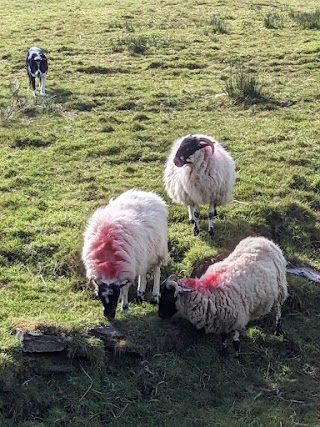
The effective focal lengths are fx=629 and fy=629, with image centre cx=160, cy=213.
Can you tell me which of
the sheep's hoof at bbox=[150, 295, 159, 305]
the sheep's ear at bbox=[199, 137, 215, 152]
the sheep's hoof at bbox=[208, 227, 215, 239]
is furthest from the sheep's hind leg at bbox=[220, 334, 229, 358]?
the sheep's ear at bbox=[199, 137, 215, 152]

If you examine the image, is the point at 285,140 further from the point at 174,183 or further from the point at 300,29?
the point at 300,29

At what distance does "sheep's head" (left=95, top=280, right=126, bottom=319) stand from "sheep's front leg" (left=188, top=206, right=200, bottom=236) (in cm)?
214

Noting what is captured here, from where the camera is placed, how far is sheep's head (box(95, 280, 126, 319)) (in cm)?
563

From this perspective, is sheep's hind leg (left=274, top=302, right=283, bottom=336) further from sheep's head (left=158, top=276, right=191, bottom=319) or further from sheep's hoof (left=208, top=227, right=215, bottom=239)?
sheep's hoof (left=208, top=227, right=215, bottom=239)

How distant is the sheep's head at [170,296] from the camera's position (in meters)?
5.82

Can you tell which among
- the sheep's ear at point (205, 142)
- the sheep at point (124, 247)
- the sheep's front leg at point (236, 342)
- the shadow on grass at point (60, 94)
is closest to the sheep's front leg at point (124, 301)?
the sheep at point (124, 247)

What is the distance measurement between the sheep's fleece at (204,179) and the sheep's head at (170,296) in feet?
6.21

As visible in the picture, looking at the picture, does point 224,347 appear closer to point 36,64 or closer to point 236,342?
point 236,342

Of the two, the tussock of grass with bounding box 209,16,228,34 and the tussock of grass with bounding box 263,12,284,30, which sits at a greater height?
the tussock of grass with bounding box 263,12,284,30

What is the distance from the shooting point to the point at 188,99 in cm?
1212

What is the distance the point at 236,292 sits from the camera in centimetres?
593

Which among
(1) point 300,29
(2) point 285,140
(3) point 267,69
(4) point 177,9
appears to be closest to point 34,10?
(4) point 177,9

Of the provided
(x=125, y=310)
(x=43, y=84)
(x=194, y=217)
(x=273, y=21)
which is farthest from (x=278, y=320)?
(x=273, y=21)

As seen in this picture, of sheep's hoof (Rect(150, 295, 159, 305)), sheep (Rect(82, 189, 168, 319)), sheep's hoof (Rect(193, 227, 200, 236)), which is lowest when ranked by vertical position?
sheep's hoof (Rect(150, 295, 159, 305))
